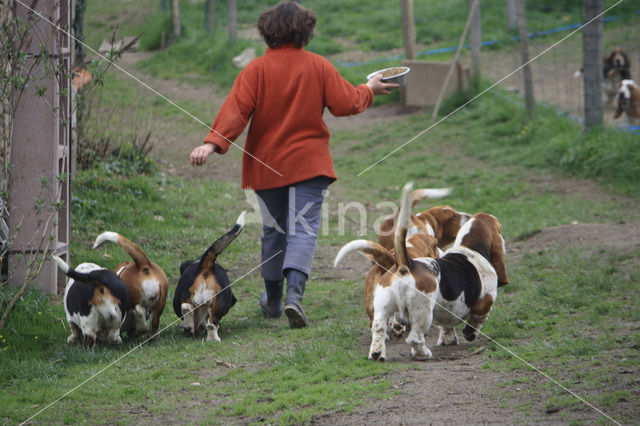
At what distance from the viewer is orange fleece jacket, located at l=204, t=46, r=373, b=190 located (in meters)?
5.29

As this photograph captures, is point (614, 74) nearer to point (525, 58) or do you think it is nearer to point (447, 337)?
point (525, 58)

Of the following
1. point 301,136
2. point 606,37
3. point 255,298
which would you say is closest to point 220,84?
point 606,37

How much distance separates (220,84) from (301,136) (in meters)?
11.1

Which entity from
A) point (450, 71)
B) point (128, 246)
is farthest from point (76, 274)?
point (450, 71)

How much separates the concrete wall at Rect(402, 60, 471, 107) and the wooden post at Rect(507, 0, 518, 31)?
3.35 meters

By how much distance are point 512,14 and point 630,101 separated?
20.8 feet

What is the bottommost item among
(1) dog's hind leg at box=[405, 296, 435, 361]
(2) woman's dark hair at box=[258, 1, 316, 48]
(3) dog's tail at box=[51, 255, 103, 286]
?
(1) dog's hind leg at box=[405, 296, 435, 361]

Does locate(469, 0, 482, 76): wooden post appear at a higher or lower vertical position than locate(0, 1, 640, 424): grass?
higher

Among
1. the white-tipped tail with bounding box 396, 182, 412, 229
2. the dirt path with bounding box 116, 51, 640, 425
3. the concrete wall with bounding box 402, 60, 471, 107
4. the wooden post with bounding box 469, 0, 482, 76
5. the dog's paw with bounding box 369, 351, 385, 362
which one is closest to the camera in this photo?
the dirt path with bounding box 116, 51, 640, 425

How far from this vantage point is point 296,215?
5461mm

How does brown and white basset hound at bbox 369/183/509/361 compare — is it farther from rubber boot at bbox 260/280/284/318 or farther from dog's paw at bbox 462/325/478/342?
rubber boot at bbox 260/280/284/318

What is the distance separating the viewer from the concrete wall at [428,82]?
14.4 m

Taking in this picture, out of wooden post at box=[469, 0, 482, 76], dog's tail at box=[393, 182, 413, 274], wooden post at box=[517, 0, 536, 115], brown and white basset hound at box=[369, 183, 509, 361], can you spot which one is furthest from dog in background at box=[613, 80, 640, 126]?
dog's tail at box=[393, 182, 413, 274]

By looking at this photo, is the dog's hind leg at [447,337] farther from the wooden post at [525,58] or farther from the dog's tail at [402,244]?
the wooden post at [525,58]
